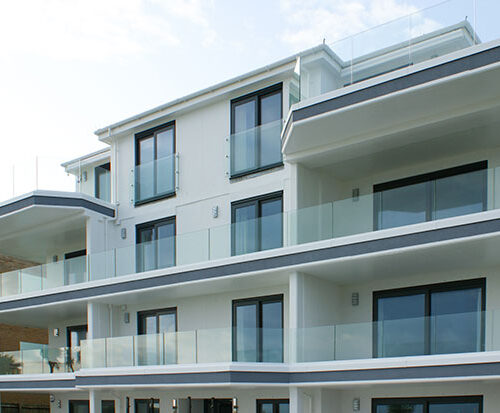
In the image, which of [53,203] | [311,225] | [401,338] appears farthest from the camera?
[53,203]

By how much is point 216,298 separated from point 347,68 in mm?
6720

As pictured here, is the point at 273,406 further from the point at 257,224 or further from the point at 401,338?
the point at 257,224

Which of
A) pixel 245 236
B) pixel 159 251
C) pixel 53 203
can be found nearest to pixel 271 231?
pixel 245 236

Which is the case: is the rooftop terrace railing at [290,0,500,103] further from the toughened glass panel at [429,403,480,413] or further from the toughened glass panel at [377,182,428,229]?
the toughened glass panel at [429,403,480,413]

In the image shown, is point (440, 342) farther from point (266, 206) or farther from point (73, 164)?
point (73, 164)

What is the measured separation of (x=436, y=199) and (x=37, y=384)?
41.8 feet

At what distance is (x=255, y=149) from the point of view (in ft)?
51.8

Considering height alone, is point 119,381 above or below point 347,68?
below

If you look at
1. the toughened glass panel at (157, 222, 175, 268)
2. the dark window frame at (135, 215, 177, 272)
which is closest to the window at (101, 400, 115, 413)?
the dark window frame at (135, 215, 177, 272)

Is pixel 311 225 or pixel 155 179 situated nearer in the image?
pixel 311 225

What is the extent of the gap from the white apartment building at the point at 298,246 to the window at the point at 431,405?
4 cm

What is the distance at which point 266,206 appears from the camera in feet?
51.8

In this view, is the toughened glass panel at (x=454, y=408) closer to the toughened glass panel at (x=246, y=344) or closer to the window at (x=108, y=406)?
the toughened glass panel at (x=246, y=344)

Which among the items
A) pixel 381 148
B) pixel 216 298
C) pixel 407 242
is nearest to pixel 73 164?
pixel 216 298
